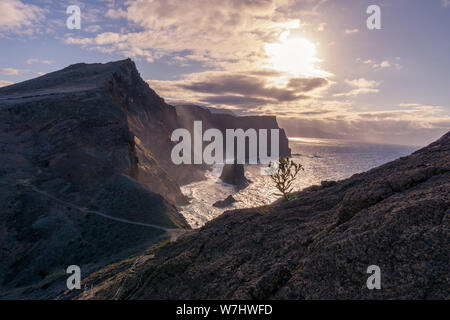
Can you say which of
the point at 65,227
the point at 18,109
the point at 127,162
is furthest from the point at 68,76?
the point at 65,227

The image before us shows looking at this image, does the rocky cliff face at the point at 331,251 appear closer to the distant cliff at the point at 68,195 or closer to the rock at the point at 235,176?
the distant cliff at the point at 68,195

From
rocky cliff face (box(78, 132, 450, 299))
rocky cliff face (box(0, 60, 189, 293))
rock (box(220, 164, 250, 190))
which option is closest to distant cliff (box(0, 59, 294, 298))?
rocky cliff face (box(0, 60, 189, 293))

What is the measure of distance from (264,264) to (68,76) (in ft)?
312

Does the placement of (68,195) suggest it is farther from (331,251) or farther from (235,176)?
(235,176)

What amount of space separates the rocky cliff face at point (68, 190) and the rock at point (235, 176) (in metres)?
51.1

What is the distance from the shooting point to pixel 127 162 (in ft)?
145

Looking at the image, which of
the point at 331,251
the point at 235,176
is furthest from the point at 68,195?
the point at 235,176

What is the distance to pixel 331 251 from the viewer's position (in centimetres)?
684

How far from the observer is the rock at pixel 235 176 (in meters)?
104

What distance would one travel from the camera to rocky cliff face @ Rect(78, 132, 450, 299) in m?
5.60

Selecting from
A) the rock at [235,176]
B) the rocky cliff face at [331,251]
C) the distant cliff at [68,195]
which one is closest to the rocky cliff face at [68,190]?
the distant cliff at [68,195]
